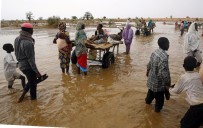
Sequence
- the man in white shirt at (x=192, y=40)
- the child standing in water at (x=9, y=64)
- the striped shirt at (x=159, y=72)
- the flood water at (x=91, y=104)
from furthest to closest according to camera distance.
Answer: the man in white shirt at (x=192, y=40), the child standing in water at (x=9, y=64), the flood water at (x=91, y=104), the striped shirt at (x=159, y=72)

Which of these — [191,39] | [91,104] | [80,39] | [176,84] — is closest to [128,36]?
[191,39]

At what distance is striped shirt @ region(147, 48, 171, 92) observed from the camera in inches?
153

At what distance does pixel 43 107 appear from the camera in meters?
4.60

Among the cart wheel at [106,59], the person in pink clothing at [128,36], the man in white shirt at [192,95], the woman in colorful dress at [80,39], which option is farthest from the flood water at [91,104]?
the person in pink clothing at [128,36]

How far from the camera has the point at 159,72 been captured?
3.90 meters

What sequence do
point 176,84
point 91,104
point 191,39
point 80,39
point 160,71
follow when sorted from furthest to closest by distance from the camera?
1. point 191,39
2. point 80,39
3. point 91,104
4. point 160,71
5. point 176,84

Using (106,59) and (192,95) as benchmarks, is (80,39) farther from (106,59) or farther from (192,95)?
(192,95)

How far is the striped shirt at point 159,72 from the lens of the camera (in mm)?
3875

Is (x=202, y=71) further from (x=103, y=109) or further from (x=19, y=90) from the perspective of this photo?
(x=19, y=90)

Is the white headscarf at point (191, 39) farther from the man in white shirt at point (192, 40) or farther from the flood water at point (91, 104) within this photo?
the flood water at point (91, 104)

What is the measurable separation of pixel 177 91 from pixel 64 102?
2.43 meters

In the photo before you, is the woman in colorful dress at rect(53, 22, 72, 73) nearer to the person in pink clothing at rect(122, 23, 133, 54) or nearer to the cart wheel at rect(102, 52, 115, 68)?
the cart wheel at rect(102, 52, 115, 68)

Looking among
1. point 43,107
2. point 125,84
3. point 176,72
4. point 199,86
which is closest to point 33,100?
point 43,107

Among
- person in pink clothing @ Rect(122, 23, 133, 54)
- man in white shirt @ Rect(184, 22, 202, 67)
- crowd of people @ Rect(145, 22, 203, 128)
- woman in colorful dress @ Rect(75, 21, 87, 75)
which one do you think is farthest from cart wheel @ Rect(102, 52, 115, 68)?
crowd of people @ Rect(145, 22, 203, 128)
